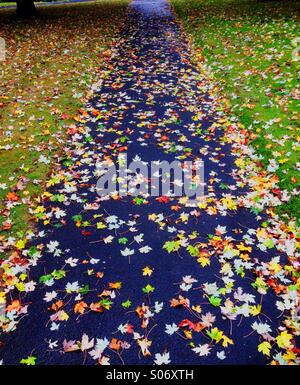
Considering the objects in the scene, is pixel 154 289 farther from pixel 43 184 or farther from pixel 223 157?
pixel 223 157

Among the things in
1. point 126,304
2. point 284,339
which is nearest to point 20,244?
point 126,304

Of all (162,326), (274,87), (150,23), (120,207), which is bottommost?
(162,326)

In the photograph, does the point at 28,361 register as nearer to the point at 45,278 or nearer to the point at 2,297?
the point at 2,297

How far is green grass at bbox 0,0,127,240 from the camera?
6379mm

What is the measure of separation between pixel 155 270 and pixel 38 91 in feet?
26.7

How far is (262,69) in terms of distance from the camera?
11.0 m

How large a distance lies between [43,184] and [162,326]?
12.5 feet

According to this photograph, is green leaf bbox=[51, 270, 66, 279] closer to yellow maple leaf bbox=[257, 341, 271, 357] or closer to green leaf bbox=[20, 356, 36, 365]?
green leaf bbox=[20, 356, 36, 365]

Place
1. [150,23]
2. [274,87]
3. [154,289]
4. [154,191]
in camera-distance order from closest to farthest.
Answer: [154,289], [154,191], [274,87], [150,23]

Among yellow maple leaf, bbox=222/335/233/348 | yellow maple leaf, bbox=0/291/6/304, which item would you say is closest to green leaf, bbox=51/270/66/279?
yellow maple leaf, bbox=0/291/6/304

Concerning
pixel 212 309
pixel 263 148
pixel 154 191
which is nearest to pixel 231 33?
pixel 263 148

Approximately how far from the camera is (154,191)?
6.16 m

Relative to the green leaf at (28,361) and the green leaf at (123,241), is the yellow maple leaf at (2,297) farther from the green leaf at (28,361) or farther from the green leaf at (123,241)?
the green leaf at (123,241)

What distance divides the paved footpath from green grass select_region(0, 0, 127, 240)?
49 cm
